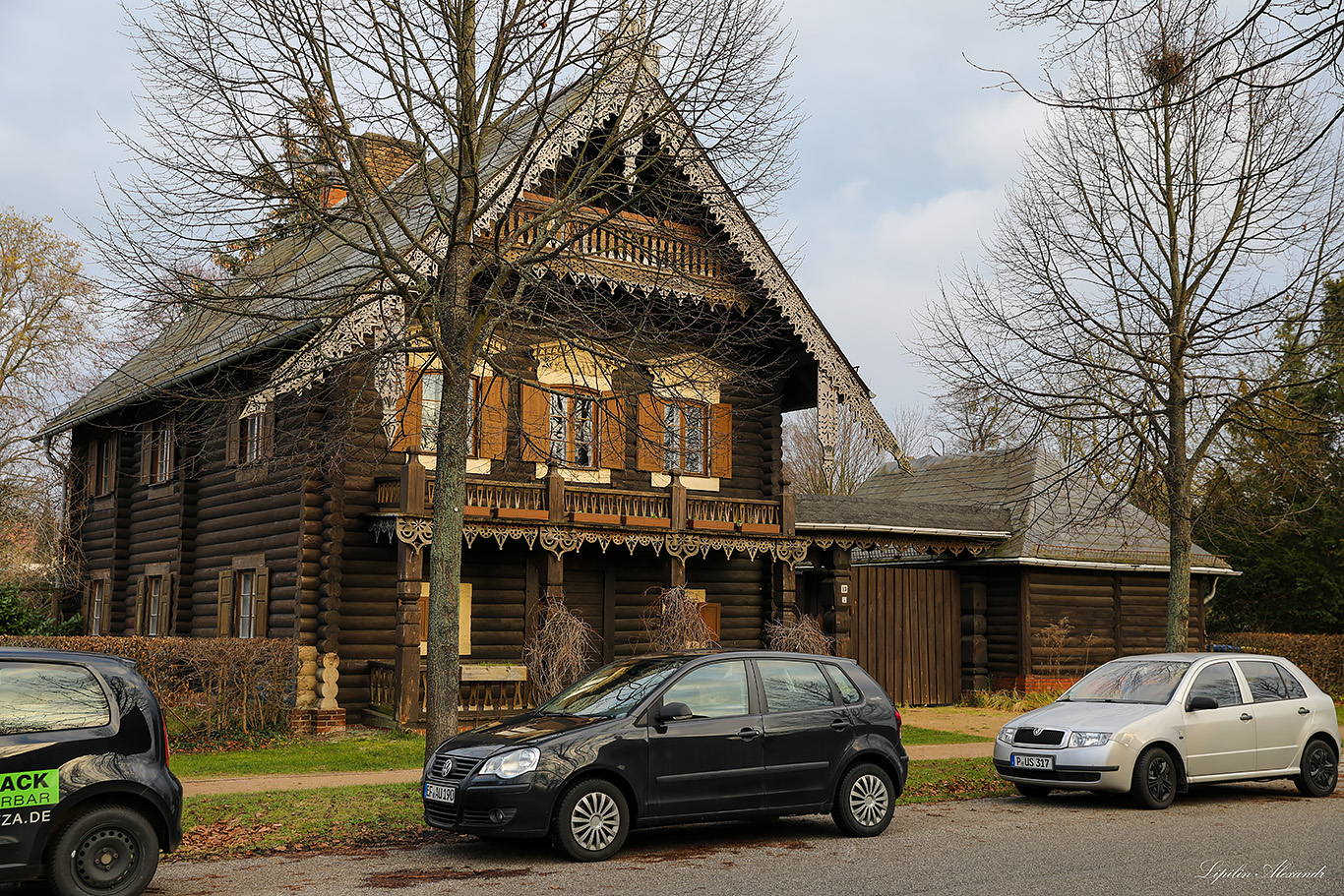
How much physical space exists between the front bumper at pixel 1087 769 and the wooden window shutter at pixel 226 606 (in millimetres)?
14282

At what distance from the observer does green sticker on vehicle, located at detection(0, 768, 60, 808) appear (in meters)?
7.68

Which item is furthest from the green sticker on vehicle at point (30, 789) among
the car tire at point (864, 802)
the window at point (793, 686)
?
the car tire at point (864, 802)

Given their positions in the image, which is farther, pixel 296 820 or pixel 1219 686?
pixel 1219 686

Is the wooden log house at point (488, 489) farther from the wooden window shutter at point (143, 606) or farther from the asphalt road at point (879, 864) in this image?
the asphalt road at point (879, 864)

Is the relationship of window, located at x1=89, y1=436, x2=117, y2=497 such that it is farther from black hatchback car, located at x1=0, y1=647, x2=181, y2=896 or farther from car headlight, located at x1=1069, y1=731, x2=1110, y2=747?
car headlight, located at x1=1069, y1=731, x2=1110, y2=747

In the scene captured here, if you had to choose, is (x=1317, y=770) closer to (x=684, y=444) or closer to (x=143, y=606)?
(x=684, y=444)

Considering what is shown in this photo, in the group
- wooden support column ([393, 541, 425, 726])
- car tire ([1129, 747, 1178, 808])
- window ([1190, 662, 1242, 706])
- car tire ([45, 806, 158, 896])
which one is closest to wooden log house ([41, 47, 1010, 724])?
wooden support column ([393, 541, 425, 726])

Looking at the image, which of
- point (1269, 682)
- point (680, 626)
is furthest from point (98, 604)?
point (1269, 682)

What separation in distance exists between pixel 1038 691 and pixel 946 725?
205 inches

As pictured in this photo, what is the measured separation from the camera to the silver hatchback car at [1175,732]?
12672 mm

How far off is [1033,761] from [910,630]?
1281 cm

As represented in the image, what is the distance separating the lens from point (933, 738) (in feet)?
64.0

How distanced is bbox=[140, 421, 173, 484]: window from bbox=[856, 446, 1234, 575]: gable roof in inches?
589

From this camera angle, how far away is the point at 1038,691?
85.4 feet
